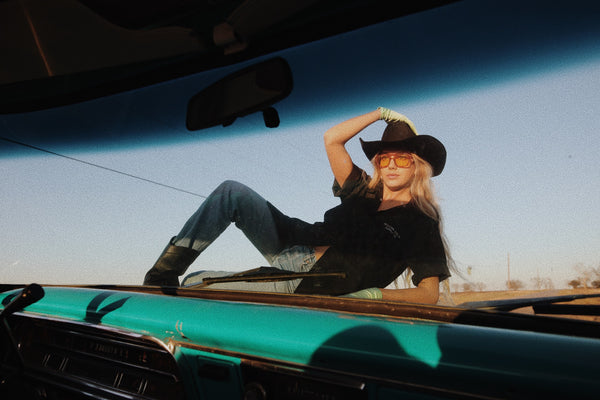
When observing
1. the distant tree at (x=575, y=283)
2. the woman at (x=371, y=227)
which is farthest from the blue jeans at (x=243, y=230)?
the distant tree at (x=575, y=283)

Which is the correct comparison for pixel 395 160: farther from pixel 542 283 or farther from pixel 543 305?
pixel 543 305

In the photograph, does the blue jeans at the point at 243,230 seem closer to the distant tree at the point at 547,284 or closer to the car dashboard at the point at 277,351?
the car dashboard at the point at 277,351

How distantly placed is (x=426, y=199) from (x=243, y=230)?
0.69m

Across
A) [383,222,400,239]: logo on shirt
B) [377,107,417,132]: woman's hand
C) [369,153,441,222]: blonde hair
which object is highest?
[377,107,417,132]: woman's hand

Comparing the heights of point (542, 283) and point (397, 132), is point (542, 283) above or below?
below

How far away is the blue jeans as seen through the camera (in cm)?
158

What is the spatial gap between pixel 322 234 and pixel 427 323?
45 centimetres

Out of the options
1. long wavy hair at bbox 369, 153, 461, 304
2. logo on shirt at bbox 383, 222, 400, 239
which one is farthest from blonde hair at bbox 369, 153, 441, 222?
logo on shirt at bbox 383, 222, 400, 239

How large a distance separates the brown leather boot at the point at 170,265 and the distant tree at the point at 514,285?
1.11 metres

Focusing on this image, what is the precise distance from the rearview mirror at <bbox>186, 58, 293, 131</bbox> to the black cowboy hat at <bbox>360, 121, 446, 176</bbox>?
0.43 metres

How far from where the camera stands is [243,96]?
179 centimetres

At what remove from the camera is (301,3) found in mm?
1794

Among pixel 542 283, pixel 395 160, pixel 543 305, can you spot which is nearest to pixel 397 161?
pixel 395 160

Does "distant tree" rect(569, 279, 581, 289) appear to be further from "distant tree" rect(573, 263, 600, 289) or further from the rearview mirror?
the rearview mirror
